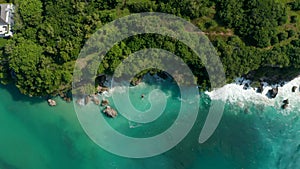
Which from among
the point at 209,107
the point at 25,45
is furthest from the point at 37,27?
the point at 209,107

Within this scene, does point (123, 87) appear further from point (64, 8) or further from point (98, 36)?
point (64, 8)

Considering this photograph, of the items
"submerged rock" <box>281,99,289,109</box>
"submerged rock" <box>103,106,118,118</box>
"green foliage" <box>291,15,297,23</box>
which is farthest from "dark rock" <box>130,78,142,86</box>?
"green foliage" <box>291,15,297,23</box>

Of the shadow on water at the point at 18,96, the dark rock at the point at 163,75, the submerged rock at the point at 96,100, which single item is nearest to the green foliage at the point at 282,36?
the dark rock at the point at 163,75

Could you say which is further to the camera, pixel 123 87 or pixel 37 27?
pixel 123 87

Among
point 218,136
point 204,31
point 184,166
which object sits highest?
point 204,31

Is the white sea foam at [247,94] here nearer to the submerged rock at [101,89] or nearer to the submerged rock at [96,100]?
the submerged rock at [101,89]

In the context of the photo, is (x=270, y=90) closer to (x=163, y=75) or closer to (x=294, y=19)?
(x=294, y=19)

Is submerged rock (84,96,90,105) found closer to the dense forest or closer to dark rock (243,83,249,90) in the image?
the dense forest
